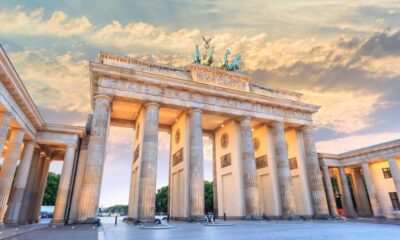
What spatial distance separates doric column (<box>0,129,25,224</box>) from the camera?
57.1ft

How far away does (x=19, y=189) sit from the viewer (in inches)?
775

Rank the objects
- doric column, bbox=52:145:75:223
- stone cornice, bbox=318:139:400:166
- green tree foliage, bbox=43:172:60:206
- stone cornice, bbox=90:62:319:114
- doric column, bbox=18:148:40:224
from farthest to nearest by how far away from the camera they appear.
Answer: green tree foliage, bbox=43:172:60:206
stone cornice, bbox=318:139:400:166
stone cornice, bbox=90:62:319:114
doric column, bbox=18:148:40:224
doric column, bbox=52:145:75:223

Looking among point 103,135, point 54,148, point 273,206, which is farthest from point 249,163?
point 54,148

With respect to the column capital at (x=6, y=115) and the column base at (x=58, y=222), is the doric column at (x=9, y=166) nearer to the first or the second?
the column capital at (x=6, y=115)

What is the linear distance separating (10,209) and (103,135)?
9.70 m

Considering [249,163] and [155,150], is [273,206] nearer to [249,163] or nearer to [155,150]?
[249,163]

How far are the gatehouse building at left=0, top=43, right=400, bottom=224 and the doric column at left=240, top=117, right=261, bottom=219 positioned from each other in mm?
103

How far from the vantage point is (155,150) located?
2073 cm

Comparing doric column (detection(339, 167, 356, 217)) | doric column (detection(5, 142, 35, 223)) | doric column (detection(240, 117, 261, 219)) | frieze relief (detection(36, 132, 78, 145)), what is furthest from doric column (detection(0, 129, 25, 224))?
doric column (detection(339, 167, 356, 217))

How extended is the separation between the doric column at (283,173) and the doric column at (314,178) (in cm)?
335

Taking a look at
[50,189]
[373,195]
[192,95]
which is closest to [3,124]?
[192,95]

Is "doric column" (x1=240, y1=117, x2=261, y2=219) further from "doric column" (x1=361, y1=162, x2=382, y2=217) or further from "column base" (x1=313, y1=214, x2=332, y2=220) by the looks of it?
"doric column" (x1=361, y1=162, x2=382, y2=217)

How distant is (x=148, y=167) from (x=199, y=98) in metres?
9.19

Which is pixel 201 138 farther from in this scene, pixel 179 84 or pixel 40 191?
pixel 40 191
